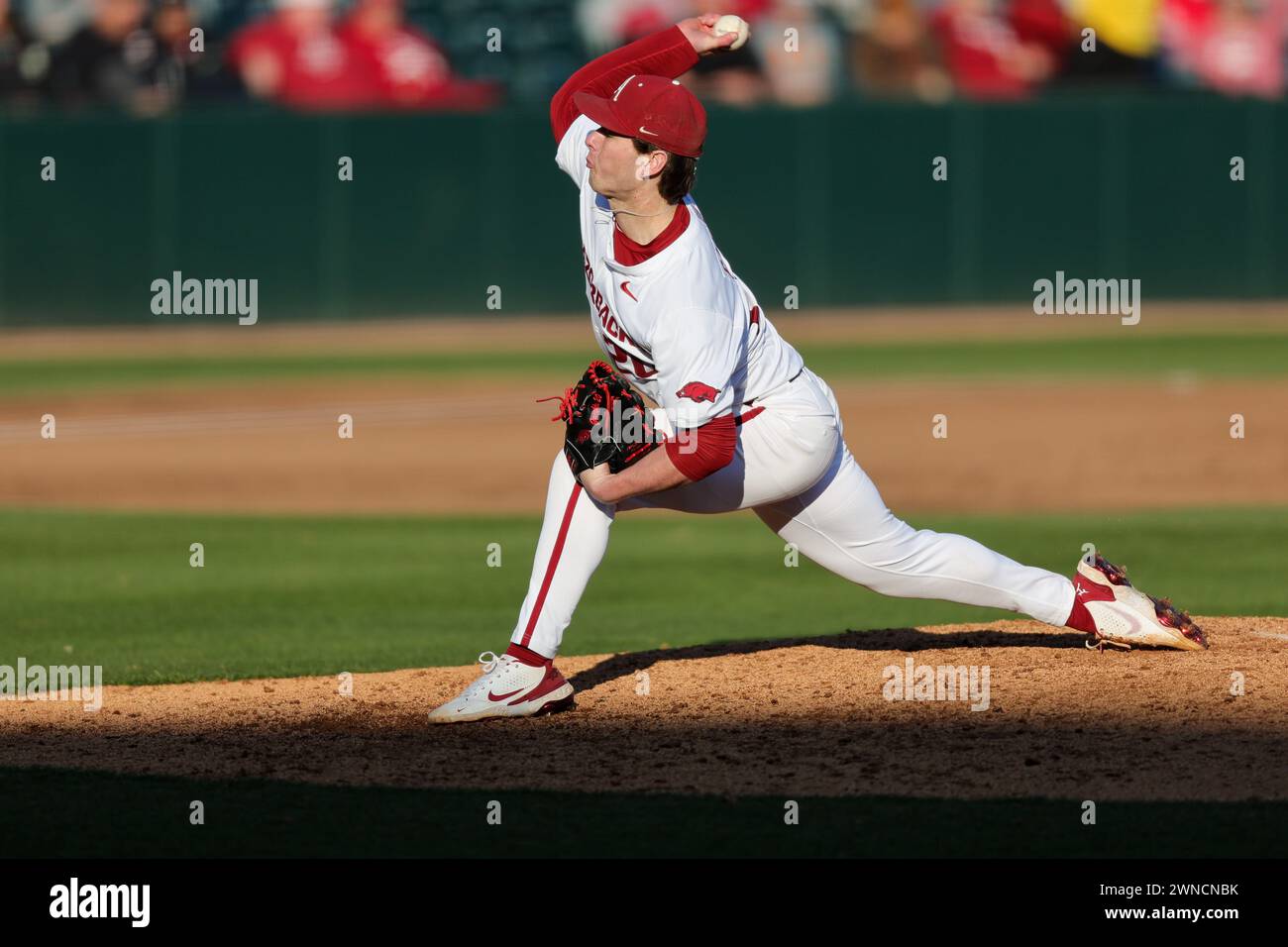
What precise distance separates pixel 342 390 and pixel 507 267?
201 inches

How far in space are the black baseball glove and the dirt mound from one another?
86 centimetres

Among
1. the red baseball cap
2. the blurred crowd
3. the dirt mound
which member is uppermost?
the blurred crowd

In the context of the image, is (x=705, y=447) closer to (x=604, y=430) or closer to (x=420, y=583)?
(x=604, y=430)

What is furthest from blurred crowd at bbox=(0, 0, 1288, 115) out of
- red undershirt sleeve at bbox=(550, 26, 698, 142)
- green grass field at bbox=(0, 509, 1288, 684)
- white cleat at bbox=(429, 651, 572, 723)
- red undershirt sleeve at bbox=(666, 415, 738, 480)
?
red undershirt sleeve at bbox=(666, 415, 738, 480)

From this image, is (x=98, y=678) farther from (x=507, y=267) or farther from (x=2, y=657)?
(x=507, y=267)

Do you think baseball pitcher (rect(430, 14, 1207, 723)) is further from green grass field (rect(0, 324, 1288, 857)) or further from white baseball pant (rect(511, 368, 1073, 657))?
green grass field (rect(0, 324, 1288, 857))

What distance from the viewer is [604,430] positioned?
502 cm

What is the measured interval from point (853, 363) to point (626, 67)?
610 inches

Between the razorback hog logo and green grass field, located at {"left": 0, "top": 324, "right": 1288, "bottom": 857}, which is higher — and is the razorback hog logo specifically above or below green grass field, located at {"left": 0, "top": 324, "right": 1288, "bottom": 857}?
above

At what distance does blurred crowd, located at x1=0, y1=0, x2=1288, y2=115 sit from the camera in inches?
927

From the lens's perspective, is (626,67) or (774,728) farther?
(626,67)

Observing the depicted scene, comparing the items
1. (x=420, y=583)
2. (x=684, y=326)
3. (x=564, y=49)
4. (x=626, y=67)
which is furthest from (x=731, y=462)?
(x=564, y=49)

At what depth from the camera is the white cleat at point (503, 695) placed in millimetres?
5359

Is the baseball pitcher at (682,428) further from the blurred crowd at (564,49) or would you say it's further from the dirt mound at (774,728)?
the blurred crowd at (564,49)
